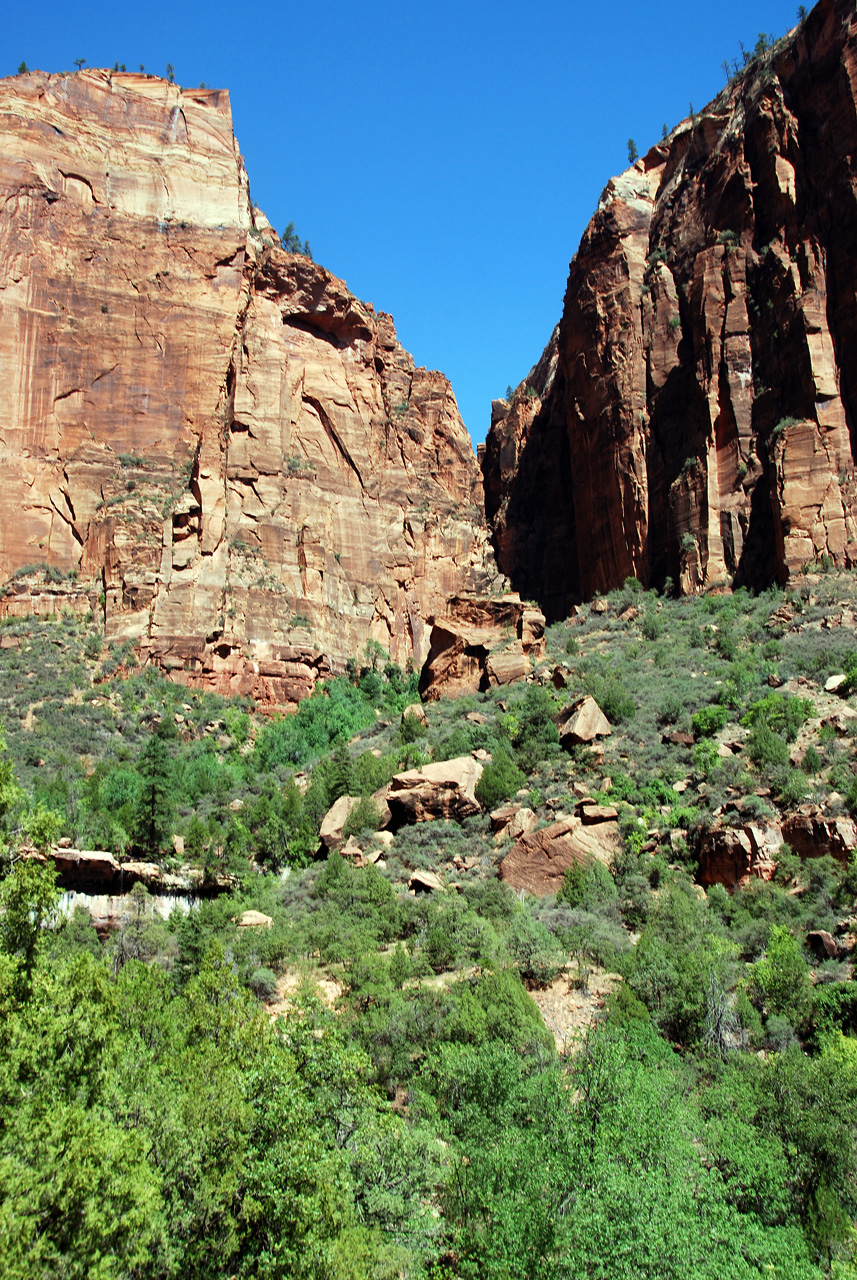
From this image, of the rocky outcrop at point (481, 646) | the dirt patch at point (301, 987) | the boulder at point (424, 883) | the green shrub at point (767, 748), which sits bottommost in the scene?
the dirt patch at point (301, 987)

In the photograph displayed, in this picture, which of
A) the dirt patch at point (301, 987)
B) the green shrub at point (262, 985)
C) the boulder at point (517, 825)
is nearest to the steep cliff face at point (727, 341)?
the boulder at point (517, 825)

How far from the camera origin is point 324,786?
131 feet

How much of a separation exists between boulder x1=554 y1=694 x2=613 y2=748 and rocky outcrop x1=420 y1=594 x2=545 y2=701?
23.5 ft

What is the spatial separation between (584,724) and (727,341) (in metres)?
23.5

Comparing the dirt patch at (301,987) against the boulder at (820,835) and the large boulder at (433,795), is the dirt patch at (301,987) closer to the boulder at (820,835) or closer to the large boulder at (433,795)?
the large boulder at (433,795)

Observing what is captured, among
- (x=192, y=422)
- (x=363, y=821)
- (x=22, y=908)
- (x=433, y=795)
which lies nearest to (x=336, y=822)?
(x=363, y=821)

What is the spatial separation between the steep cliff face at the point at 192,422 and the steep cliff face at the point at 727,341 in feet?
45.1

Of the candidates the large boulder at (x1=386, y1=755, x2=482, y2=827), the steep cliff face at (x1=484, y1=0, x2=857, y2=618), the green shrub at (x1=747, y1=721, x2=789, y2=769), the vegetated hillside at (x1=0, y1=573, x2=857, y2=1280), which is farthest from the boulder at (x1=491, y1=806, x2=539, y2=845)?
the steep cliff face at (x1=484, y1=0, x2=857, y2=618)

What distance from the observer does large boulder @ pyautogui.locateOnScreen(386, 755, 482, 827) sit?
3309cm

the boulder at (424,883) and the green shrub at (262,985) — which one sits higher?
the boulder at (424,883)

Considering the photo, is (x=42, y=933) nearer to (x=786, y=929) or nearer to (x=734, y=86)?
(x=786, y=929)

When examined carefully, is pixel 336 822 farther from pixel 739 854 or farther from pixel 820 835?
pixel 820 835

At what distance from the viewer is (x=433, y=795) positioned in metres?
33.4

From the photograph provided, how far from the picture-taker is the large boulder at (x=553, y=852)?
27.8 metres
